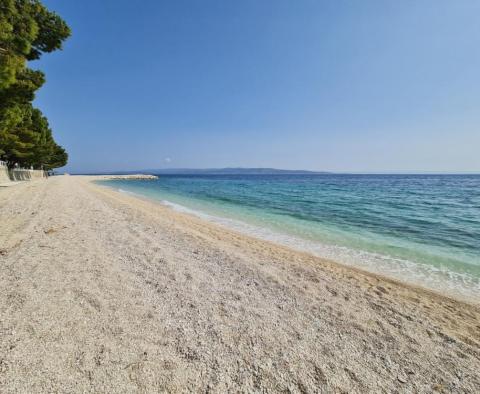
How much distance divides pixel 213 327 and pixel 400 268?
6.75 meters

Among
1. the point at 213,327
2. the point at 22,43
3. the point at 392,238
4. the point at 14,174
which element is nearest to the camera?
the point at 213,327

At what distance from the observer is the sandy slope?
274 centimetres

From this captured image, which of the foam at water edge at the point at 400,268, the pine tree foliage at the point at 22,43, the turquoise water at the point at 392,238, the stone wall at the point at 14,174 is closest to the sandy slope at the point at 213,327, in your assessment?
the foam at water edge at the point at 400,268

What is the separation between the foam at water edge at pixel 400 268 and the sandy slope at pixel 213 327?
0.95 meters

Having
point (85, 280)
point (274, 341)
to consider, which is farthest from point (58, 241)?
point (274, 341)

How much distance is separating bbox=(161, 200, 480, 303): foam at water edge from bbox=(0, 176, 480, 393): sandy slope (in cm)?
95

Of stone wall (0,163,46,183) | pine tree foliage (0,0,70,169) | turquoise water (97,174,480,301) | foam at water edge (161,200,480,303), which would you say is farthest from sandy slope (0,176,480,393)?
stone wall (0,163,46,183)

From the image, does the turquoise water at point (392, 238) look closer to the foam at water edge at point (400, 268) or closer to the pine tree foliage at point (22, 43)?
the foam at water edge at point (400, 268)

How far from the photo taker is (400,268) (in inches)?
304

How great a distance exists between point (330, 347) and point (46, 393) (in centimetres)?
326

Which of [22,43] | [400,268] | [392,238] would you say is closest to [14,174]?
[22,43]

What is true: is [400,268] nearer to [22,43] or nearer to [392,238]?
[392,238]

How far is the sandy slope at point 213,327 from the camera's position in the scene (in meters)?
2.74

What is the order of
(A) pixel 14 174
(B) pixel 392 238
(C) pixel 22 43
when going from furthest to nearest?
(A) pixel 14 174 < (B) pixel 392 238 < (C) pixel 22 43
